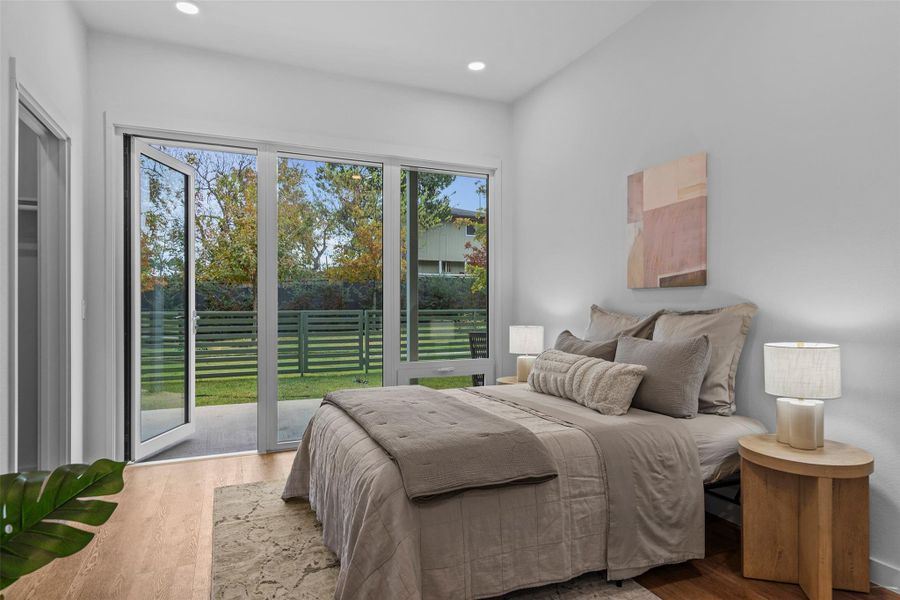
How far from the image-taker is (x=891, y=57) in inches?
81.0

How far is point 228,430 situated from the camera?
4.86 meters

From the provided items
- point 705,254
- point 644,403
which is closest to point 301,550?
point 644,403

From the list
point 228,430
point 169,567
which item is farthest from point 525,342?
point 228,430

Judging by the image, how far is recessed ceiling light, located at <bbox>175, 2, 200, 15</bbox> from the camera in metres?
3.20

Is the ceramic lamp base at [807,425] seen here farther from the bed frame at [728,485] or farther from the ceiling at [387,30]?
the ceiling at [387,30]

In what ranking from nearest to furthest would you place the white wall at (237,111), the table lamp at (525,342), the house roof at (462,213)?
the white wall at (237,111)
the table lamp at (525,342)
the house roof at (462,213)

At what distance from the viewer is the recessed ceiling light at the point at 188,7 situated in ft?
10.5

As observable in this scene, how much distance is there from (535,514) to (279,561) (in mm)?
1142

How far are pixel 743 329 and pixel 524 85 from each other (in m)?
2.79

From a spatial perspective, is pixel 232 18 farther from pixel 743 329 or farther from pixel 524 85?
pixel 743 329

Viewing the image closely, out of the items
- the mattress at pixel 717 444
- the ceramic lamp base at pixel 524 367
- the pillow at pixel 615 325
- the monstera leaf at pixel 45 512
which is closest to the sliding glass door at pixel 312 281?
the ceramic lamp base at pixel 524 367

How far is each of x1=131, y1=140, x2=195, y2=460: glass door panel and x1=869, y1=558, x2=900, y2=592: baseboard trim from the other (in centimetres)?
419

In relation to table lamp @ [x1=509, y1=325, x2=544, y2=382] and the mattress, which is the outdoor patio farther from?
the mattress

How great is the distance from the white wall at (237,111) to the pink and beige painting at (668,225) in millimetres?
1610
